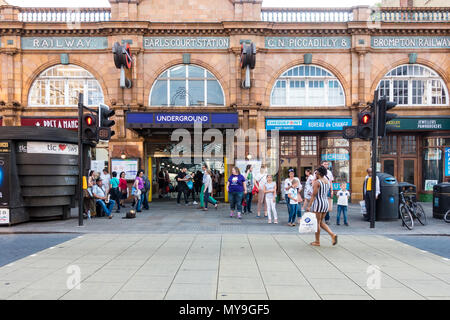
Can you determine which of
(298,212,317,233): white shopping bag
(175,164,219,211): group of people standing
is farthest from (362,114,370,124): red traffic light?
(175,164,219,211): group of people standing

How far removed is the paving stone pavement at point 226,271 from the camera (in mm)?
4332

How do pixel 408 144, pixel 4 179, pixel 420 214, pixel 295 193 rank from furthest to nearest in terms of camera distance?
pixel 408 144 < pixel 420 214 < pixel 295 193 < pixel 4 179

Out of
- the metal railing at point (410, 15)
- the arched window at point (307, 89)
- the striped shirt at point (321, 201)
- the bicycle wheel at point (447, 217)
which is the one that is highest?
the metal railing at point (410, 15)

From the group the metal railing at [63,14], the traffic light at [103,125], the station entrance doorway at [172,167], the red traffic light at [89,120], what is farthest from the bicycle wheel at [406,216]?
the metal railing at [63,14]

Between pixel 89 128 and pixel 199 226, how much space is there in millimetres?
4505

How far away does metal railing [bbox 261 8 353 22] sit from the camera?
52.6 ft

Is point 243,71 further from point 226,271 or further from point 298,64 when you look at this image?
point 226,271

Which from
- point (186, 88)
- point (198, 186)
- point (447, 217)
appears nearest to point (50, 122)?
point (186, 88)

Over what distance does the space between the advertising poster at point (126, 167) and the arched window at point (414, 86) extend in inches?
519

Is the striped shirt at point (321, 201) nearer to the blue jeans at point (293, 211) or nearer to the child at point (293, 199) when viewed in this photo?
the child at point (293, 199)

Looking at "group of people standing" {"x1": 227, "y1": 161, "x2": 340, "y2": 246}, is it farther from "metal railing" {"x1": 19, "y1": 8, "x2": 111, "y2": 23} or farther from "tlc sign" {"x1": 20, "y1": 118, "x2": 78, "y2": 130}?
"metal railing" {"x1": 19, "y1": 8, "x2": 111, "y2": 23}

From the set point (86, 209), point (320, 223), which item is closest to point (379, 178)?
point (320, 223)

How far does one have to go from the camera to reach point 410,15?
15984 mm

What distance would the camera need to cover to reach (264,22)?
50.6ft
